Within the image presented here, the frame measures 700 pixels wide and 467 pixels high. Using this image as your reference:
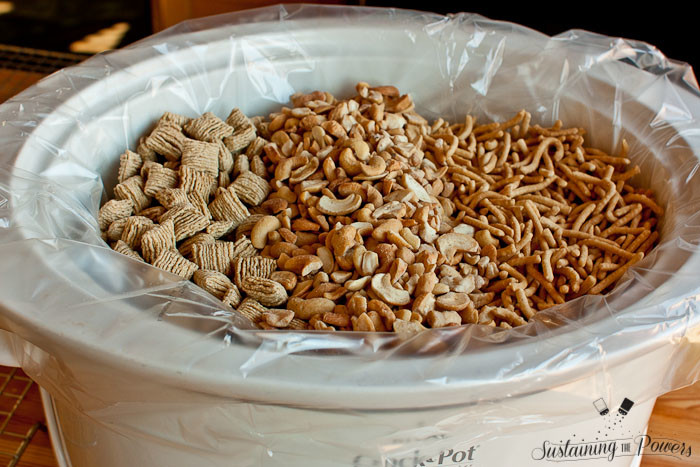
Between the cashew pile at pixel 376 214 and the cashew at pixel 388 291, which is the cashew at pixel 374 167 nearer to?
the cashew pile at pixel 376 214

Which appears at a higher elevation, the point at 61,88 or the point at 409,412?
the point at 61,88

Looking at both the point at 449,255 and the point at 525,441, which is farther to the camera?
the point at 449,255

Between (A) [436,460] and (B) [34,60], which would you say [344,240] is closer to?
(A) [436,460]

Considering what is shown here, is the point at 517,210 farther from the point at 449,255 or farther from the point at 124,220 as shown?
the point at 124,220

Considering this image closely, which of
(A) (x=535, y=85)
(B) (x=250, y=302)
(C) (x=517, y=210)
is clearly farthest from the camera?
(A) (x=535, y=85)

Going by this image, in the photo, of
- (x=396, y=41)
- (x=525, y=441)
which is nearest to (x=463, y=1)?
(x=396, y=41)

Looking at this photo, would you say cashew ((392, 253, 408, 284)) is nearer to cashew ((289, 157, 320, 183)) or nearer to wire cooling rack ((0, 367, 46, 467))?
cashew ((289, 157, 320, 183))

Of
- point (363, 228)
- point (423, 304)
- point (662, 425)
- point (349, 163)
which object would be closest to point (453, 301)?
point (423, 304)
